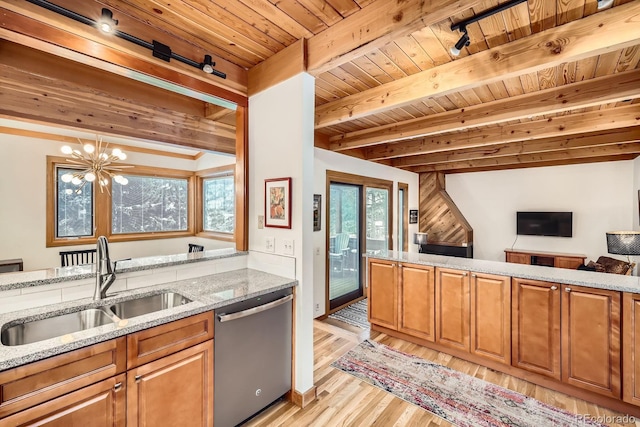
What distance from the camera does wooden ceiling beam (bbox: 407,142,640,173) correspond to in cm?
422

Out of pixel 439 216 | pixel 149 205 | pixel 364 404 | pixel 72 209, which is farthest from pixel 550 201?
pixel 72 209

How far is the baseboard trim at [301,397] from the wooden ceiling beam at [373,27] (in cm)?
245

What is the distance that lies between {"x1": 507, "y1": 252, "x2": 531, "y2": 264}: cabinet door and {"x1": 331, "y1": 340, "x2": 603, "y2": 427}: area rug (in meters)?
3.97

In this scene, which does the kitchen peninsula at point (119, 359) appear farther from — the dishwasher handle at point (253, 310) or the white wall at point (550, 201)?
the white wall at point (550, 201)

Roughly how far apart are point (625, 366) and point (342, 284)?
10.4 ft

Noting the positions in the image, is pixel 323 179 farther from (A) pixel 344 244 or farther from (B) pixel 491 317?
(B) pixel 491 317

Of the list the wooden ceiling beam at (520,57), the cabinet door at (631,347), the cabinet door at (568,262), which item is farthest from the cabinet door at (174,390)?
the cabinet door at (568,262)

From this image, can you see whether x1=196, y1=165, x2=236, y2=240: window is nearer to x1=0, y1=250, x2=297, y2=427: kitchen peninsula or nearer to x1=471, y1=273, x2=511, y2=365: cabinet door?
x1=0, y1=250, x2=297, y2=427: kitchen peninsula

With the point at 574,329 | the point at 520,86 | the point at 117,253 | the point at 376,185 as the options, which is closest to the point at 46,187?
the point at 117,253

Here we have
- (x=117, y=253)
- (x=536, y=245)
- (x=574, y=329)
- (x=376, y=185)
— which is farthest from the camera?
(x=536, y=245)

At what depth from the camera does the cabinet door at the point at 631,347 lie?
199cm

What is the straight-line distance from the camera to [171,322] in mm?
1507

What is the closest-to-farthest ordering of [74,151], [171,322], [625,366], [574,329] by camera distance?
[171,322] → [625,366] → [574,329] → [74,151]

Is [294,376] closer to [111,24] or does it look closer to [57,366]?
[57,366]
